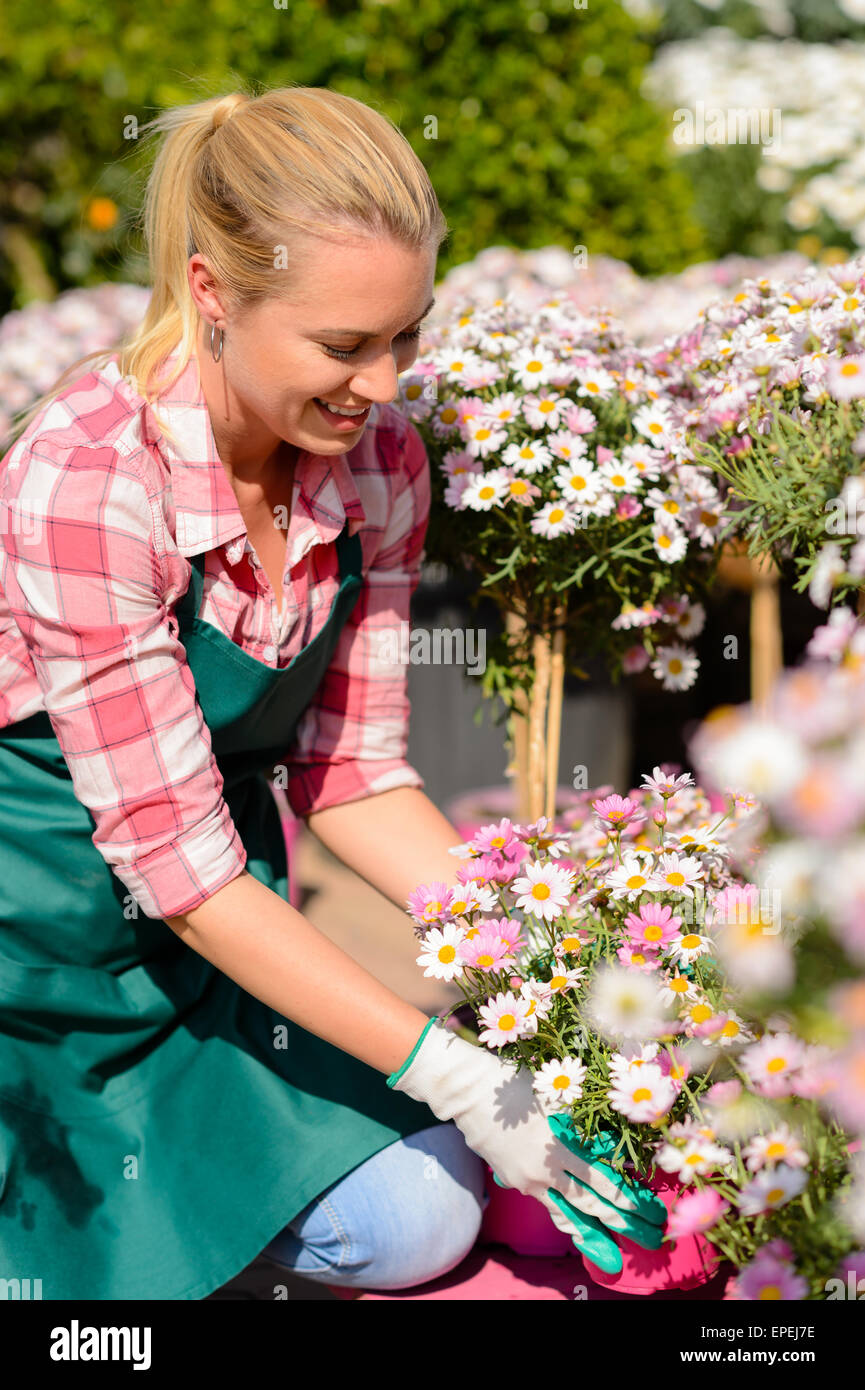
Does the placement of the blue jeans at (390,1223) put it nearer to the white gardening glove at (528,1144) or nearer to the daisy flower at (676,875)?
the white gardening glove at (528,1144)

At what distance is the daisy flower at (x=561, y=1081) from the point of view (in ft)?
3.57

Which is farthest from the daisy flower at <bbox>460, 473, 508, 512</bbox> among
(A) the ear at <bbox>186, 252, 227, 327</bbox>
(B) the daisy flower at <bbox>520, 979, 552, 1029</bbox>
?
(B) the daisy flower at <bbox>520, 979, 552, 1029</bbox>

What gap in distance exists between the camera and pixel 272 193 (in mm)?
1200

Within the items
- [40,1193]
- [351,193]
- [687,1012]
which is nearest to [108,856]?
[40,1193]

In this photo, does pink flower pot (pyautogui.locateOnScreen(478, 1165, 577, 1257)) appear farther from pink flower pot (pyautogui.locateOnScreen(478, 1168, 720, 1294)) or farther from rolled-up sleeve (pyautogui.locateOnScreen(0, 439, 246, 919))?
rolled-up sleeve (pyautogui.locateOnScreen(0, 439, 246, 919))

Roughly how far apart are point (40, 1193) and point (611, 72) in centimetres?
260

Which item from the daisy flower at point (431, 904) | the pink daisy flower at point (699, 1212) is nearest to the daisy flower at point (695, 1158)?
the pink daisy flower at point (699, 1212)

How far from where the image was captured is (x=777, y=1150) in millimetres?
950

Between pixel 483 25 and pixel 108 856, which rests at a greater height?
pixel 483 25

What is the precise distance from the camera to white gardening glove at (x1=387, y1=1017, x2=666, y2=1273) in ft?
3.85

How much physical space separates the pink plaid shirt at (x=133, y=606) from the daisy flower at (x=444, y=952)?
→ 23 centimetres

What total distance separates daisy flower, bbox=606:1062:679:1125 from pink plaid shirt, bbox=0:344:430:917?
1.47 ft

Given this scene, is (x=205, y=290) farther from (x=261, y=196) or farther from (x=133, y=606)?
(x=133, y=606)

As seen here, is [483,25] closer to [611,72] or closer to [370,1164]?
[611,72]
